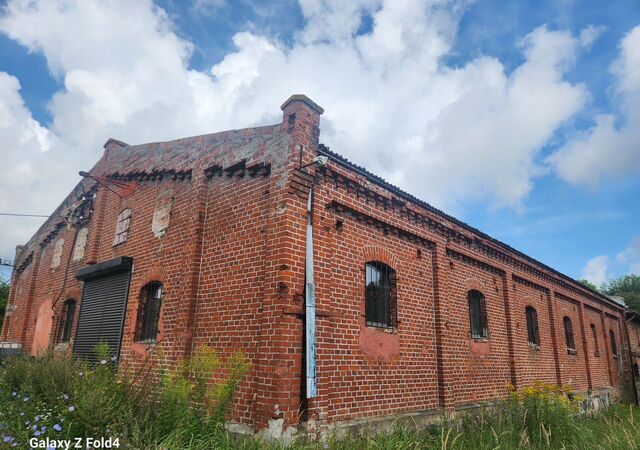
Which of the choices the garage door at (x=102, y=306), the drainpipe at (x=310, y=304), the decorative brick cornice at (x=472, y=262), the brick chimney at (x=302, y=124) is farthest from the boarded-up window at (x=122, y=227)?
the decorative brick cornice at (x=472, y=262)

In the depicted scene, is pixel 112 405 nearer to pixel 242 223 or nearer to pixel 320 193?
pixel 242 223

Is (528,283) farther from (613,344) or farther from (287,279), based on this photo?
(613,344)

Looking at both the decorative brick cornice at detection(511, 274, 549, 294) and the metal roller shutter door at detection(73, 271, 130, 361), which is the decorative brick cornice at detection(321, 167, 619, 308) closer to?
the decorative brick cornice at detection(511, 274, 549, 294)

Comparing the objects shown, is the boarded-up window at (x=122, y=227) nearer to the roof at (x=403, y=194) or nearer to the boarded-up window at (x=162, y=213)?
the boarded-up window at (x=162, y=213)

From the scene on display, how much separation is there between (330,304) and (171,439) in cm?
308

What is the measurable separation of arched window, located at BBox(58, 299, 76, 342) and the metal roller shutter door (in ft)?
4.11

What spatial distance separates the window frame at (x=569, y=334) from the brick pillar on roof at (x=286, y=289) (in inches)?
554

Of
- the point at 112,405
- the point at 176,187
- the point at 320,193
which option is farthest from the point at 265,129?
the point at 112,405

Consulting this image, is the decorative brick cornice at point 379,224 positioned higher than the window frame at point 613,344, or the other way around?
the decorative brick cornice at point 379,224

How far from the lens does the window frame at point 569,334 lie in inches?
647

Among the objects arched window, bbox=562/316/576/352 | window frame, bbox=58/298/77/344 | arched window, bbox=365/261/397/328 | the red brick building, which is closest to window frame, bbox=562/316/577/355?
arched window, bbox=562/316/576/352

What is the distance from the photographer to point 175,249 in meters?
8.52

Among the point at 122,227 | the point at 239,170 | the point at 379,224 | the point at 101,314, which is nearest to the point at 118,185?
the point at 122,227

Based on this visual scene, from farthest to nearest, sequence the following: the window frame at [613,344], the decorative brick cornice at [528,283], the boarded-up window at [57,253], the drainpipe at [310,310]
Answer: the window frame at [613,344]
the decorative brick cornice at [528,283]
the boarded-up window at [57,253]
the drainpipe at [310,310]
